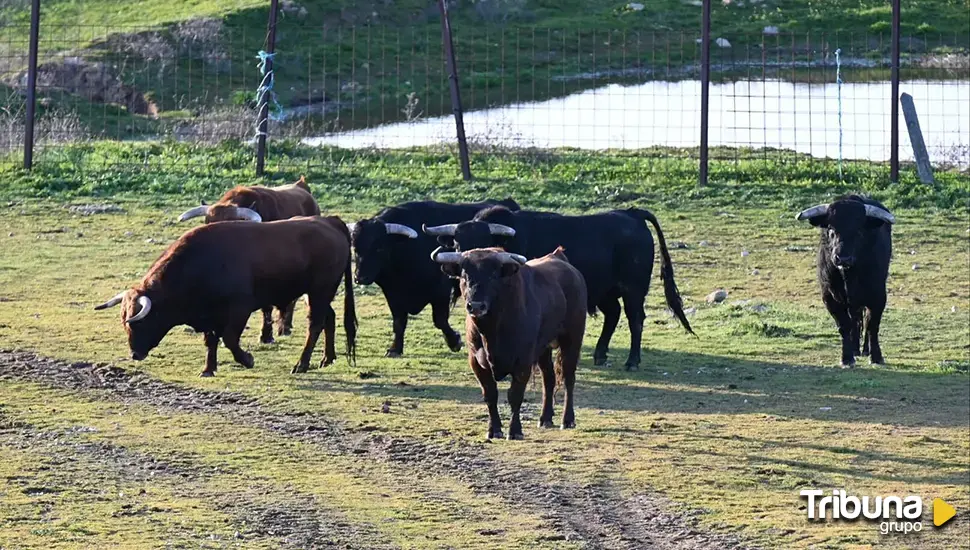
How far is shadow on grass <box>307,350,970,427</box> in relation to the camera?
37.5ft

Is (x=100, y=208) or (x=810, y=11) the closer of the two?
(x=100, y=208)

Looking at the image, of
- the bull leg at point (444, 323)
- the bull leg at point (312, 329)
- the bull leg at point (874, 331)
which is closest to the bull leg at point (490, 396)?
the bull leg at point (312, 329)

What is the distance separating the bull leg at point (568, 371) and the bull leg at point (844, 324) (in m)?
3.22

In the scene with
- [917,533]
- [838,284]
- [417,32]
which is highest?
[417,32]

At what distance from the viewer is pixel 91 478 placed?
9.20 m

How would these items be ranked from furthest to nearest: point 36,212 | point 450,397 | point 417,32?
point 417,32, point 36,212, point 450,397

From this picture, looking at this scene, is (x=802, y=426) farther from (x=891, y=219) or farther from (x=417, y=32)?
(x=417, y=32)

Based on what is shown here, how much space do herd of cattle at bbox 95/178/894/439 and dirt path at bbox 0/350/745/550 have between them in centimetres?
60

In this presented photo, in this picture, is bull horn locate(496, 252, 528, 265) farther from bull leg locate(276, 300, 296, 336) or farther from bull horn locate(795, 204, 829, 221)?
bull leg locate(276, 300, 296, 336)

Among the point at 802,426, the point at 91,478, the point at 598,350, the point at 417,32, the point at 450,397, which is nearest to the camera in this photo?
the point at 91,478

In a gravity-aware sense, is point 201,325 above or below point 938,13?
below

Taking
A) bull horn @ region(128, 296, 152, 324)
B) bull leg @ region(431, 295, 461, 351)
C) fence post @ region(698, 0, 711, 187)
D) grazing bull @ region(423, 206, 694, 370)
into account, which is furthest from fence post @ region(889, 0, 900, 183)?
bull horn @ region(128, 296, 152, 324)

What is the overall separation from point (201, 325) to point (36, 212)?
8184 mm

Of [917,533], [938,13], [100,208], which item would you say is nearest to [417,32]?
[938,13]
